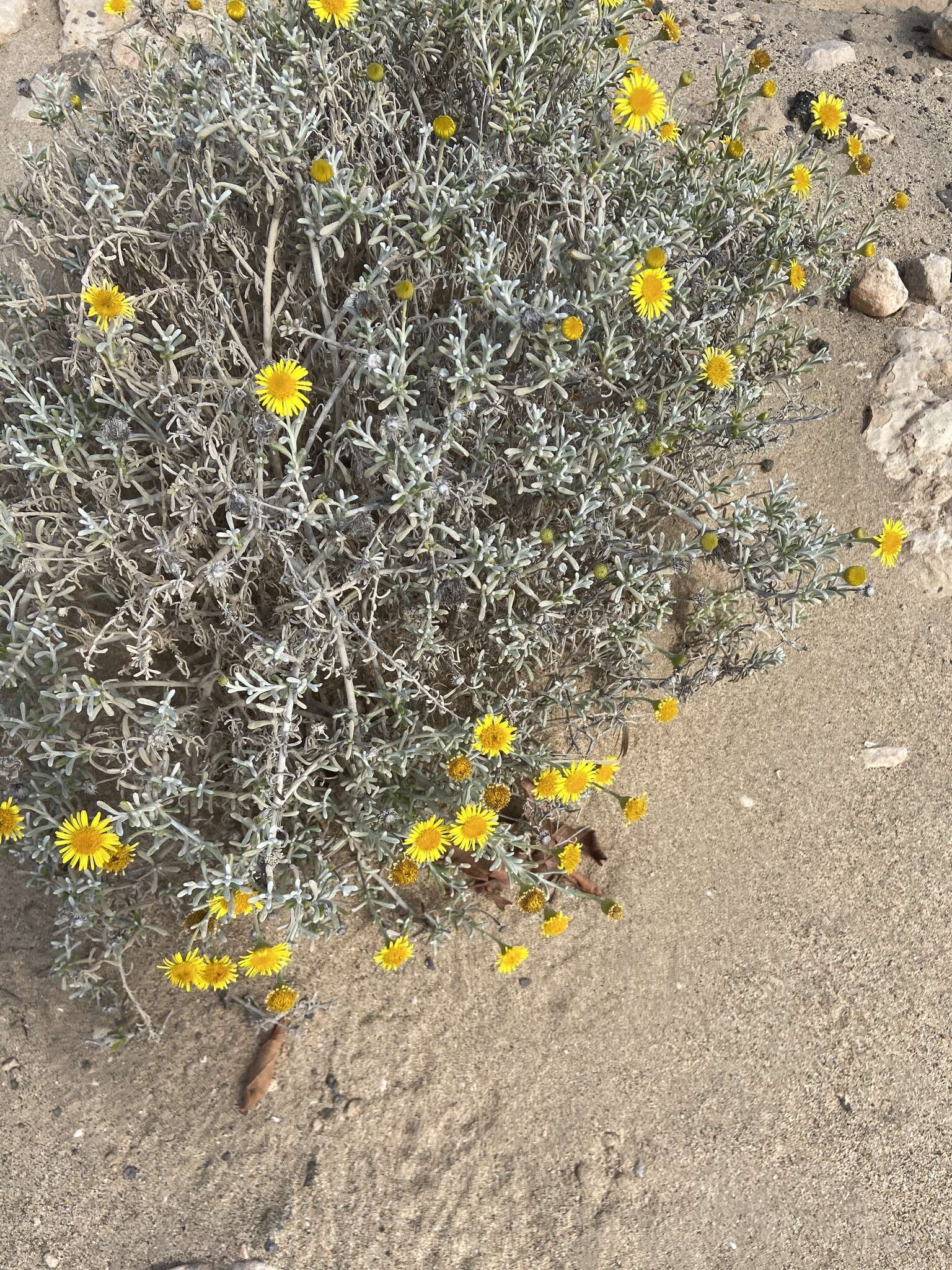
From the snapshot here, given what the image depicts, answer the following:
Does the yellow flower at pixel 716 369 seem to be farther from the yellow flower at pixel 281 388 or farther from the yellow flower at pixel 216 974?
the yellow flower at pixel 216 974

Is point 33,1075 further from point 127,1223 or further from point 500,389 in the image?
point 500,389

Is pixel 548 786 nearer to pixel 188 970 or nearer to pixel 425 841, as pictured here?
pixel 425 841

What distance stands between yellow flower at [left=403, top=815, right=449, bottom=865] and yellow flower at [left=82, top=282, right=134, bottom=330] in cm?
128

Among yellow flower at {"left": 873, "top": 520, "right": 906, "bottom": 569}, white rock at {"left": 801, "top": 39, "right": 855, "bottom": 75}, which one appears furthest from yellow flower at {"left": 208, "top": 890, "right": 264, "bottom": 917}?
white rock at {"left": 801, "top": 39, "right": 855, "bottom": 75}

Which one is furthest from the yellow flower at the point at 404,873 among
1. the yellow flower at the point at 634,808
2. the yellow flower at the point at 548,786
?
the yellow flower at the point at 634,808

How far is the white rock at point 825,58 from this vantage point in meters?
4.16

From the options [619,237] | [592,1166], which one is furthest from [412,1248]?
[619,237]

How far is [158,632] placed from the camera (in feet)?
7.47

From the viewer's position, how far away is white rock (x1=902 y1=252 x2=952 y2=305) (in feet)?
11.6

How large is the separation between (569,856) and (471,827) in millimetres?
296

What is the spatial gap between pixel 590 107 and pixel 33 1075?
2.88 m

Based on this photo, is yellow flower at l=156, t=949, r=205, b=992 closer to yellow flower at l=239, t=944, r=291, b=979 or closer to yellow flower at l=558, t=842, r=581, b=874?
yellow flower at l=239, t=944, r=291, b=979

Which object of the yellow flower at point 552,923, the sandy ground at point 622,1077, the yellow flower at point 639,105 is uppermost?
the yellow flower at point 639,105

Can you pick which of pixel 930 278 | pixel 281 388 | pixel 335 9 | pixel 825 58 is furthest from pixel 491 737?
pixel 825 58
